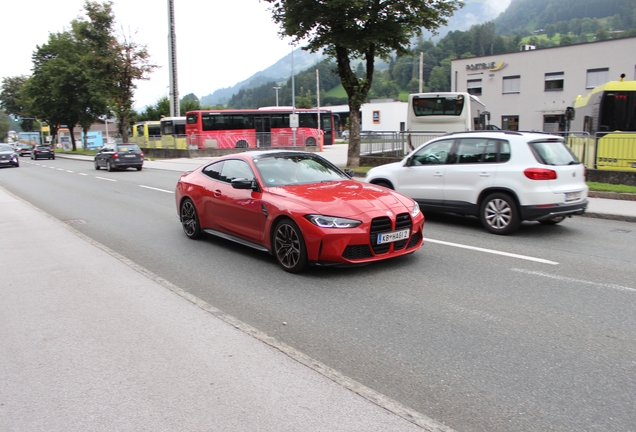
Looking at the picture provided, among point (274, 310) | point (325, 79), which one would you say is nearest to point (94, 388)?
point (274, 310)

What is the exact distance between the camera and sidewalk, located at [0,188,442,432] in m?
3.16

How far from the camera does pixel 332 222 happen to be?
6.03 m

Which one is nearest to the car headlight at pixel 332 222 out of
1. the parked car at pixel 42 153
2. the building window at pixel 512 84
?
the building window at pixel 512 84

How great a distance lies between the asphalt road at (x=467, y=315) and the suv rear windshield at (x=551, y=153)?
1212mm

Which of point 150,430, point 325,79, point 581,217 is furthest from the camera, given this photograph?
point 325,79

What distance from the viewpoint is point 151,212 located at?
1212 centimetres

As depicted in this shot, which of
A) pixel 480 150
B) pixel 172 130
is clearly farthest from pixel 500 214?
pixel 172 130

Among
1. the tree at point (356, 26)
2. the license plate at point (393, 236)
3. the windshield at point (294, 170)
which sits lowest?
the license plate at point (393, 236)

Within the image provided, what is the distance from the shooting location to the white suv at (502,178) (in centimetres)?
839

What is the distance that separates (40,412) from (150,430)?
0.80m

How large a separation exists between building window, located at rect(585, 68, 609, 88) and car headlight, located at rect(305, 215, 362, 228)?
44.2 m

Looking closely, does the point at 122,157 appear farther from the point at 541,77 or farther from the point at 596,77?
the point at 596,77

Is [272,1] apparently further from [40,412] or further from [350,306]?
[40,412]

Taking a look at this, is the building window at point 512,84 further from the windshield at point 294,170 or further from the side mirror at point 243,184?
the side mirror at point 243,184
